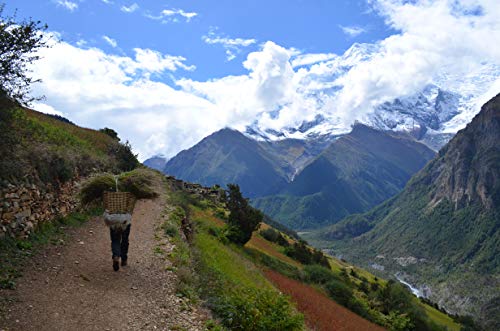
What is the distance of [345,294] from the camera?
33031 millimetres

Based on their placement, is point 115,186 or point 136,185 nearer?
point 115,186

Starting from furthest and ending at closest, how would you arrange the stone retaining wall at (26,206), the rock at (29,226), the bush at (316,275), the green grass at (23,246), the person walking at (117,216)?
the bush at (316,275) < the rock at (29,226) < the person walking at (117,216) < the stone retaining wall at (26,206) < the green grass at (23,246)

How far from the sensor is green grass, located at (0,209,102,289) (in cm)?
1071

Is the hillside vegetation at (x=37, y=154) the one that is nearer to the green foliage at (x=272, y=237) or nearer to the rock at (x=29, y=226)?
the rock at (x=29, y=226)

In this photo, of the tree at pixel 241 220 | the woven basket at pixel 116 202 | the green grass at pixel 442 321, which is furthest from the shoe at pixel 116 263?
the green grass at pixel 442 321

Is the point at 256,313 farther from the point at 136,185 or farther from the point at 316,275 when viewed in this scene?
the point at 316,275

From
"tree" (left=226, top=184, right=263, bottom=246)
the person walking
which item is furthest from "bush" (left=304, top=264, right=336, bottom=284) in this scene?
the person walking

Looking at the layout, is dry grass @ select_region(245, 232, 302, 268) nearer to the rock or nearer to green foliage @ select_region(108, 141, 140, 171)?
green foliage @ select_region(108, 141, 140, 171)

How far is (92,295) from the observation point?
36.4 feet

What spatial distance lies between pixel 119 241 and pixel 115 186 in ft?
7.12

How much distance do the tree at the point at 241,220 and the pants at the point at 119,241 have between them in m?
20.2

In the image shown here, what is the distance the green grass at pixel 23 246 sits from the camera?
1071cm

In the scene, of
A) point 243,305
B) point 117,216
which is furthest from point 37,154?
point 243,305

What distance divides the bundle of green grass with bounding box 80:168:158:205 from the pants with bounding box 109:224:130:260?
1766mm
